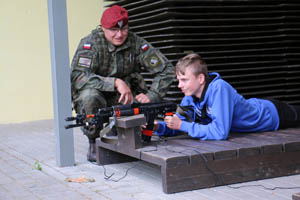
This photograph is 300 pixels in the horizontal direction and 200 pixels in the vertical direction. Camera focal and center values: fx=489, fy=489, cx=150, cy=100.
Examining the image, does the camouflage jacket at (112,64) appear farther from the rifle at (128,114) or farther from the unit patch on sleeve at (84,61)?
the rifle at (128,114)

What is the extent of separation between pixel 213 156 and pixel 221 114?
0.44 m

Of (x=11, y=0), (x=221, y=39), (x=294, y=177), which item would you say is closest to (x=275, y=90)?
(x=221, y=39)

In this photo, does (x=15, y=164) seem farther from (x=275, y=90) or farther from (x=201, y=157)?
(x=275, y=90)

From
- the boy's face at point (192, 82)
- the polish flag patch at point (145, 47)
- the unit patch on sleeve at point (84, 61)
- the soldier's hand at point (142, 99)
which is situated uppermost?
the polish flag patch at point (145, 47)

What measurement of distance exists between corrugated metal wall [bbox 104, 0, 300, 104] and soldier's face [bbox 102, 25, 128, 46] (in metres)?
1.21

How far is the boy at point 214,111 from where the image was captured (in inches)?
149

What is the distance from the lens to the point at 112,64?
493cm

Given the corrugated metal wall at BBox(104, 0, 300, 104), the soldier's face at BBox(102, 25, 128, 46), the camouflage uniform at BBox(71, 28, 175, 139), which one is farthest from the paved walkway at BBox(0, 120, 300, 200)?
the corrugated metal wall at BBox(104, 0, 300, 104)

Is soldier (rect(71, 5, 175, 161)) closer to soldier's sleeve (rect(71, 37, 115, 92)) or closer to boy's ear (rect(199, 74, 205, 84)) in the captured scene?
soldier's sleeve (rect(71, 37, 115, 92))

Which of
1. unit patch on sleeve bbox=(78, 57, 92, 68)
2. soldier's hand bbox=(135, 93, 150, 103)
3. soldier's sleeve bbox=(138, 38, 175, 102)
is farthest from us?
soldier's sleeve bbox=(138, 38, 175, 102)

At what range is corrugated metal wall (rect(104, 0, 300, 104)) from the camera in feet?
19.9

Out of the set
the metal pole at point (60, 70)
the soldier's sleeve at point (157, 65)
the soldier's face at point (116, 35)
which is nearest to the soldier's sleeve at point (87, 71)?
the soldier's face at point (116, 35)

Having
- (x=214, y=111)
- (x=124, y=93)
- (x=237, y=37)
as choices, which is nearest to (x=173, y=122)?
(x=214, y=111)

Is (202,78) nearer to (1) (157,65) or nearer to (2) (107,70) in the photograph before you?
(1) (157,65)
